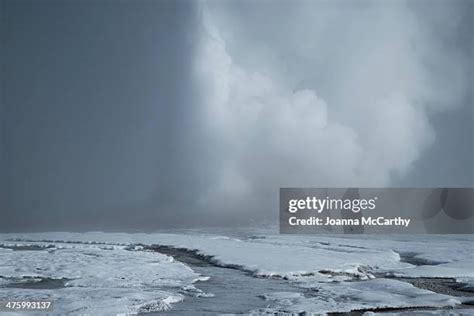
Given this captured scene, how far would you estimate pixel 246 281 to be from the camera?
8.73m

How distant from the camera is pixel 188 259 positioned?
40.8 ft

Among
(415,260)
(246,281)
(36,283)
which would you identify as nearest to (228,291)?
(246,281)

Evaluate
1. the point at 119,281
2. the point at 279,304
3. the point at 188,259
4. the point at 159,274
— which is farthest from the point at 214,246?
the point at 279,304

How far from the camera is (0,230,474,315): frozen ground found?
6.54 metres

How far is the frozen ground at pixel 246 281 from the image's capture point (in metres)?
6.54

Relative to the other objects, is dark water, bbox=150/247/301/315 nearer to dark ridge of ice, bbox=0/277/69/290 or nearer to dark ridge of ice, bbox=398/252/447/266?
dark ridge of ice, bbox=0/277/69/290

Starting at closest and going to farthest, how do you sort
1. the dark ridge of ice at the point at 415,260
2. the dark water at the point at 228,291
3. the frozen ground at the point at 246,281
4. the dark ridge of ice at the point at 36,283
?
A: the dark water at the point at 228,291, the frozen ground at the point at 246,281, the dark ridge of ice at the point at 36,283, the dark ridge of ice at the point at 415,260

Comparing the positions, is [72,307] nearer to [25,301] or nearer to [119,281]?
[25,301]

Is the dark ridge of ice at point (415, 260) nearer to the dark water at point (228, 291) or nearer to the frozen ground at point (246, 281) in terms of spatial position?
the frozen ground at point (246, 281)

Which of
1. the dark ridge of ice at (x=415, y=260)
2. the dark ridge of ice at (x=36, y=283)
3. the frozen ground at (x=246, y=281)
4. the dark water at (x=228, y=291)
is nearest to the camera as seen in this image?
the dark water at (x=228, y=291)

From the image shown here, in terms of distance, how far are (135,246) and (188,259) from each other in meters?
4.24

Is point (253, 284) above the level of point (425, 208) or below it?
below

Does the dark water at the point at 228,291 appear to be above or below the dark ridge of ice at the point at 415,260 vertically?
below

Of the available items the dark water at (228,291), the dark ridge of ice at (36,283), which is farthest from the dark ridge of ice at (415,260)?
the dark ridge of ice at (36,283)
